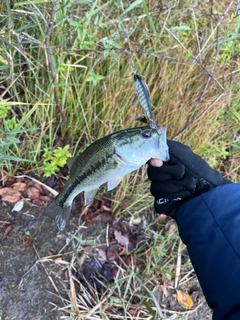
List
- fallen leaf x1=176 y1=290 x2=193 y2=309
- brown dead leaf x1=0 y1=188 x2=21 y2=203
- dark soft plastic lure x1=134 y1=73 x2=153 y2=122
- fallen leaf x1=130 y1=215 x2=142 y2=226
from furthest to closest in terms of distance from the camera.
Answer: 1. fallen leaf x1=130 y1=215 x2=142 y2=226
2. fallen leaf x1=176 y1=290 x2=193 y2=309
3. brown dead leaf x1=0 y1=188 x2=21 y2=203
4. dark soft plastic lure x1=134 y1=73 x2=153 y2=122

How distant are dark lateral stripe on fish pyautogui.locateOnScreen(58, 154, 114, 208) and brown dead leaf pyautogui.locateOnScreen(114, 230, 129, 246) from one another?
924 millimetres

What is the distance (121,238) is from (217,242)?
1.29m

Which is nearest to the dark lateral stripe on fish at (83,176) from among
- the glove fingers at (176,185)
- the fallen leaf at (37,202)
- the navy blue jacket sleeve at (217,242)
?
the glove fingers at (176,185)

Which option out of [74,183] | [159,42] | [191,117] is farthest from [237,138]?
[74,183]

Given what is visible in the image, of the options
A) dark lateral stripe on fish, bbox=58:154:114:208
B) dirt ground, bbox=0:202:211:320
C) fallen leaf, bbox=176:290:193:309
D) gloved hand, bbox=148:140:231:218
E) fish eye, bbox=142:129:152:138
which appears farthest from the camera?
fallen leaf, bbox=176:290:193:309

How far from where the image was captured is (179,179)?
78.7 inches

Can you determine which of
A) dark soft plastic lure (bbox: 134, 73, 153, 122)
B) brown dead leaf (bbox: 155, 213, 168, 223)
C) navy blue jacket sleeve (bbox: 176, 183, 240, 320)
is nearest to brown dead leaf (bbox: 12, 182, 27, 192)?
brown dead leaf (bbox: 155, 213, 168, 223)

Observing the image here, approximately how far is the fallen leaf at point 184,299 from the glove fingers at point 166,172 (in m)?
1.46

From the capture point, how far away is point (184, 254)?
3.11 m

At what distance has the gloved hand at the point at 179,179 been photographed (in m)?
1.95

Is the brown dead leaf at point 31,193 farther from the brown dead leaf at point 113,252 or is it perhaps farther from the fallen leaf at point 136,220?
the fallen leaf at point 136,220

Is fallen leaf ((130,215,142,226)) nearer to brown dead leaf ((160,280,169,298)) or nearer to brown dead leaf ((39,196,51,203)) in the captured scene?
brown dead leaf ((160,280,169,298))

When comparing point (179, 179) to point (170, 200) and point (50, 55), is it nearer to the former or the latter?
point (170, 200)

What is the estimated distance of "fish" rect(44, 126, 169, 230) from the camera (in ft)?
5.34
